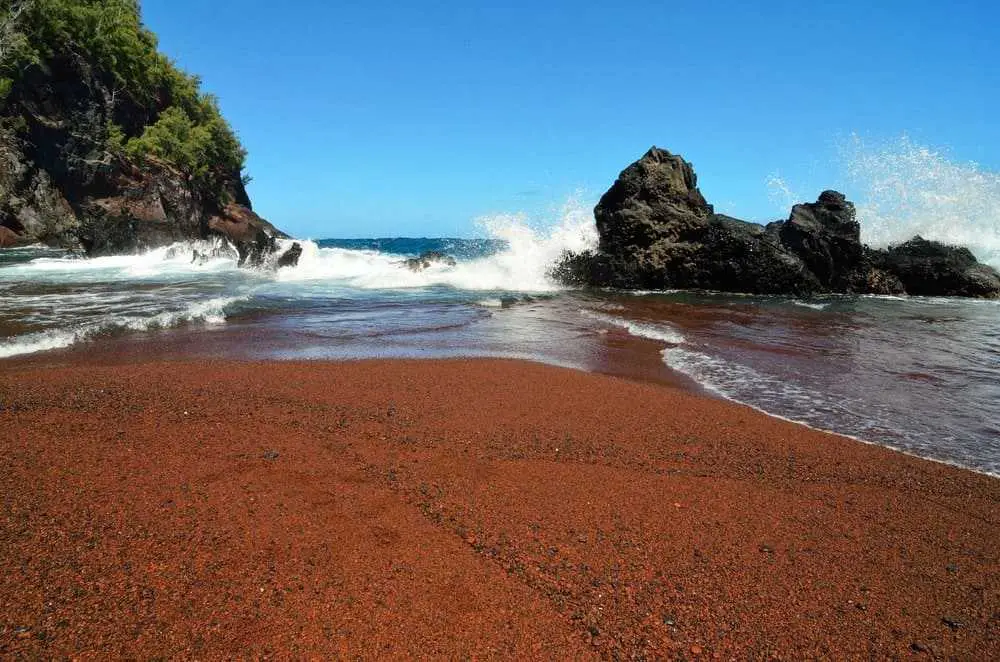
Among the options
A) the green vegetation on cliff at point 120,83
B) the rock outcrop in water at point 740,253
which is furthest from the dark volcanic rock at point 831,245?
the green vegetation on cliff at point 120,83

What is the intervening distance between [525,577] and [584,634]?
1.20ft

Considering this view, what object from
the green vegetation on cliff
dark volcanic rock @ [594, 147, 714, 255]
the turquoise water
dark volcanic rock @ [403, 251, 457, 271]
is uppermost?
the green vegetation on cliff

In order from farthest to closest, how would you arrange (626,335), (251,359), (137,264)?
(137,264) → (626,335) → (251,359)

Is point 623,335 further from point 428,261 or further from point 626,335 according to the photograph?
point 428,261

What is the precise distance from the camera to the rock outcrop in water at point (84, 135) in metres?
31.4

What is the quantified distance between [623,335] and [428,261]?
13.9 m

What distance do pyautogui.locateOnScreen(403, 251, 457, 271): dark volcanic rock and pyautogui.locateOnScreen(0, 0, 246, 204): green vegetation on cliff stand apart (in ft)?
82.3

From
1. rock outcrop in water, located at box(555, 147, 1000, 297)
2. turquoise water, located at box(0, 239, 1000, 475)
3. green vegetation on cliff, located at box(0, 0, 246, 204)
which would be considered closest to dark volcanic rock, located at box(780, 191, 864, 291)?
rock outcrop in water, located at box(555, 147, 1000, 297)

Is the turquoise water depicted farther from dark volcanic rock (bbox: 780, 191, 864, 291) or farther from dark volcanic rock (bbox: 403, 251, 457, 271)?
dark volcanic rock (bbox: 403, 251, 457, 271)

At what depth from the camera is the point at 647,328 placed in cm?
944

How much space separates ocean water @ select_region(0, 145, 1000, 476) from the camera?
5227 millimetres

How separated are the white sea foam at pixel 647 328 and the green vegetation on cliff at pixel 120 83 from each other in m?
36.0

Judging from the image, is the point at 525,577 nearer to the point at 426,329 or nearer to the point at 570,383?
the point at 570,383

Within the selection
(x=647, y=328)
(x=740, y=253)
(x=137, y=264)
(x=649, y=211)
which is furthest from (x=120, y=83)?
(x=647, y=328)
